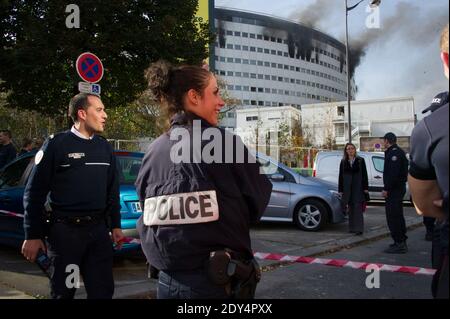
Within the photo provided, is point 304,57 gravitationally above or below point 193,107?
above

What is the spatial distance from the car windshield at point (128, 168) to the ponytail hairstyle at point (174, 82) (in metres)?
3.69

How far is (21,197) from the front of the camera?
5812 mm

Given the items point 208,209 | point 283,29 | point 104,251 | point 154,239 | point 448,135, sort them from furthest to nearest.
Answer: point 283,29
point 104,251
point 154,239
point 208,209
point 448,135

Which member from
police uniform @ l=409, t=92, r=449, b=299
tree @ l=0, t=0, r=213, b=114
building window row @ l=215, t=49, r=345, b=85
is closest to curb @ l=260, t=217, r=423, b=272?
police uniform @ l=409, t=92, r=449, b=299

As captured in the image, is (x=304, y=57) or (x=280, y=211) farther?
(x=304, y=57)

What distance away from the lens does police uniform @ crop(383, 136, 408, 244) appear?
23.2ft

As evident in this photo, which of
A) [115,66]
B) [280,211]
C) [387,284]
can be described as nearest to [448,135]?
[387,284]

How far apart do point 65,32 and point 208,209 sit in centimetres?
1121

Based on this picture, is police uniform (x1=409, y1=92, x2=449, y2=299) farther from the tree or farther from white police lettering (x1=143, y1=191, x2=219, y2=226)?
the tree

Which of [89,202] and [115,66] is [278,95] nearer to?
[115,66]

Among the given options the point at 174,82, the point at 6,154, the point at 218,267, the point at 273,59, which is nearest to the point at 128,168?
the point at 174,82

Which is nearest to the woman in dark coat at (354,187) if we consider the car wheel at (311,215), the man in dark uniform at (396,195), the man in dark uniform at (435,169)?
the car wheel at (311,215)

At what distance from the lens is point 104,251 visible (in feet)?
10.5

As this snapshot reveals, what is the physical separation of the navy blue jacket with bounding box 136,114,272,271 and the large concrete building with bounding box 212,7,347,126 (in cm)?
8756
